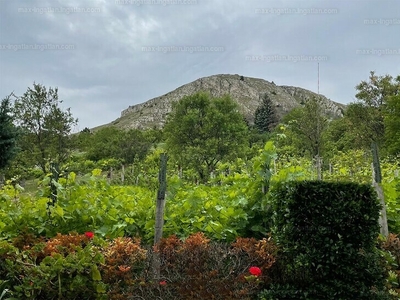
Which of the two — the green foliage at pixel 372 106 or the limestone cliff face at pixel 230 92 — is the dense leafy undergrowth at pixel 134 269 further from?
the limestone cliff face at pixel 230 92

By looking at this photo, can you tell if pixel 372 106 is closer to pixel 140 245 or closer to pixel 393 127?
pixel 393 127

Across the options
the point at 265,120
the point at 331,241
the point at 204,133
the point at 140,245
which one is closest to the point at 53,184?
the point at 140,245

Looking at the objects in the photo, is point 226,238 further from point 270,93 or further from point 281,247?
point 270,93

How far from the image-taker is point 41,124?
813 inches

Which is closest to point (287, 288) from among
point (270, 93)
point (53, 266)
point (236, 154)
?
point (53, 266)

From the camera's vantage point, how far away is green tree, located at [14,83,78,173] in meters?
20.2

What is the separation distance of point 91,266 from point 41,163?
19214 millimetres

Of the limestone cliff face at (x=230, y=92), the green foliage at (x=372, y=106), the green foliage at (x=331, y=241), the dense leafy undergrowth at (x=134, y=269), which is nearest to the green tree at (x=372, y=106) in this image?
the green foliage at (x=372, y=106)

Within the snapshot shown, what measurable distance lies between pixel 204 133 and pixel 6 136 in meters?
11.0

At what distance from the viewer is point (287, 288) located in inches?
121

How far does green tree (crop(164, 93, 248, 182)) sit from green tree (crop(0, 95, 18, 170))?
8630mm

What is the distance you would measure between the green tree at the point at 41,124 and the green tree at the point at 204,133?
6.76m

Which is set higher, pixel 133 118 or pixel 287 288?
pixel 133 118

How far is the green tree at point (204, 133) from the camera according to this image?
20.0 meters
